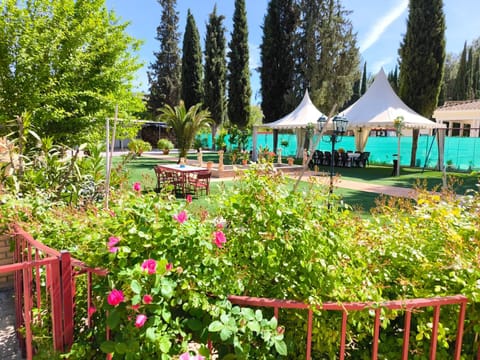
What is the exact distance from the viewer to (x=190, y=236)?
1610mm

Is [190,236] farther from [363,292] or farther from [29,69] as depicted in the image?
[29,69]

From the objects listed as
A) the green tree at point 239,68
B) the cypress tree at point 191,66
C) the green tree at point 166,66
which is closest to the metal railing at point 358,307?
the green tree at point 239,68

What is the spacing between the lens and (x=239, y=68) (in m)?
28.9

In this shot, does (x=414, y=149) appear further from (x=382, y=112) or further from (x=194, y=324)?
(x=194, y=324)

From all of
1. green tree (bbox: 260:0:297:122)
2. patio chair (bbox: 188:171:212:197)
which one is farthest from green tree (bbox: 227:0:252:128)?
patio chair (bbox: 188:171:212:197)

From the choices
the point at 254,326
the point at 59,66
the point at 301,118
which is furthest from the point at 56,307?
the point at 301,118

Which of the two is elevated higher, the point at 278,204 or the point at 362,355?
the point at 278,204

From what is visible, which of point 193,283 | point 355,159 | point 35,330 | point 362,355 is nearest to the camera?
point 193,283

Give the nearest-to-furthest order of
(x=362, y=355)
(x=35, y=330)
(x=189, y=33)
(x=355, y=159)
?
(x=362, y=355), (x=35, y=330), (x=355, y=159), (x=189, y=33)

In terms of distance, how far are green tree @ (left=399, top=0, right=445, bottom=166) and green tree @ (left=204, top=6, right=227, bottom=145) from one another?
15.8m

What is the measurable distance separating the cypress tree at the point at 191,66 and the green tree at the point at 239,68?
477cm

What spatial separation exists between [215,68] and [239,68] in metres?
3.14

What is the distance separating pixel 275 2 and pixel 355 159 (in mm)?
14569

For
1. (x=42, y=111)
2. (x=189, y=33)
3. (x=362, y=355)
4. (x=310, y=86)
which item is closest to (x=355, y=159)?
(x=310, y=86)
